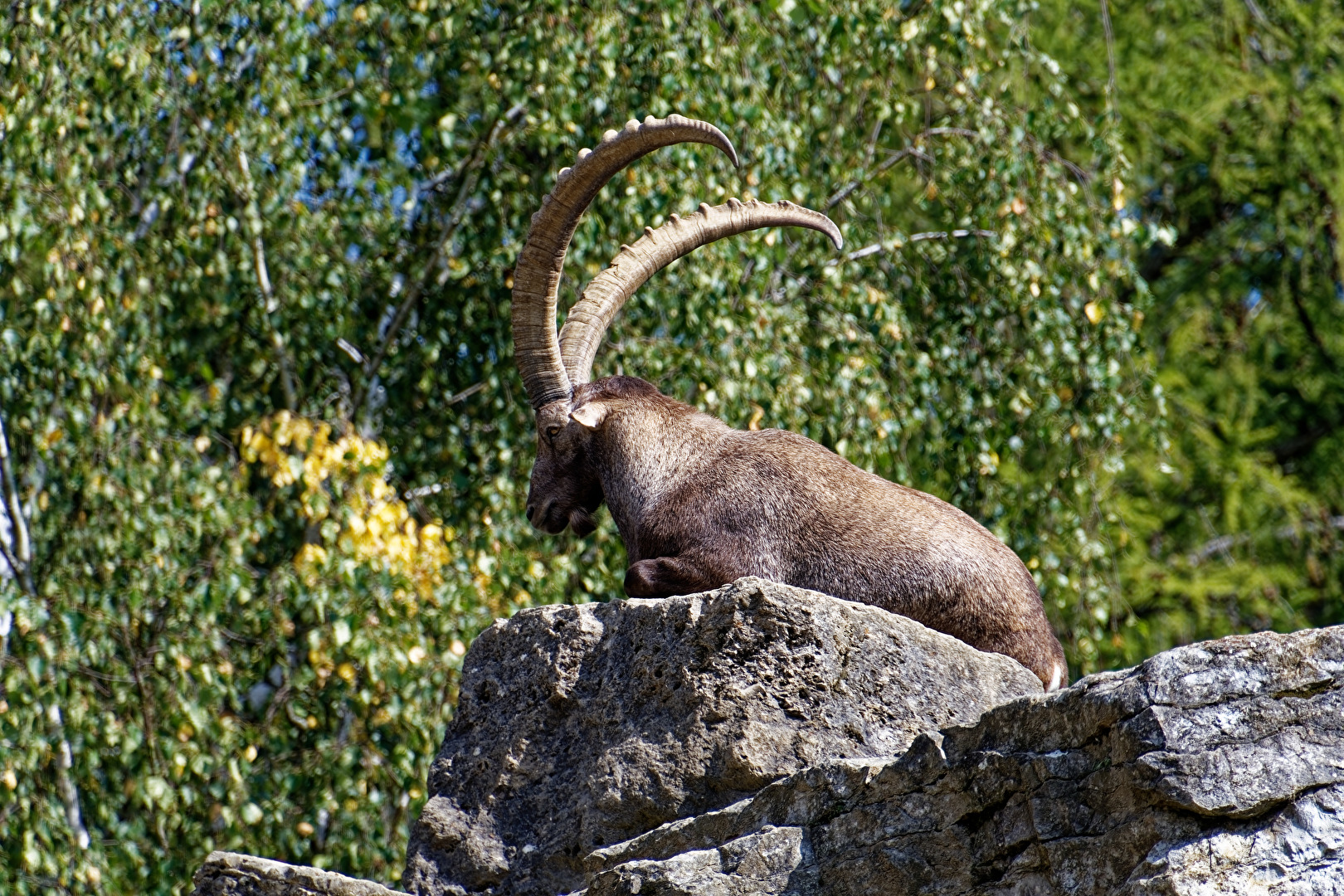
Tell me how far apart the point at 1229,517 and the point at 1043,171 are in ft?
19.4

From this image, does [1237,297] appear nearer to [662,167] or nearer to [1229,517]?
[1229,517]

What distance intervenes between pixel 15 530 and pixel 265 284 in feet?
6.18

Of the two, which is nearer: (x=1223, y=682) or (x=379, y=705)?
(x=1223, y=682)

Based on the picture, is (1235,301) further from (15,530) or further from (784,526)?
(784,526)

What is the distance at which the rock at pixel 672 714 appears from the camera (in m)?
4.61

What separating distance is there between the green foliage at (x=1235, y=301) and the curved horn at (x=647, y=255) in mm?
8373

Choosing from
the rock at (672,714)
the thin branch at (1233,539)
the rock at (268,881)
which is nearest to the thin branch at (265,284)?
the rock at (672,714)

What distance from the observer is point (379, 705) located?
344 inches

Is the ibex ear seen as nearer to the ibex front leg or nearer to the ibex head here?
the ibex head

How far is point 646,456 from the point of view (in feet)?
18.4

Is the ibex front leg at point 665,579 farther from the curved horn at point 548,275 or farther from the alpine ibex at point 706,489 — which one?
the curved horn at point 548,275

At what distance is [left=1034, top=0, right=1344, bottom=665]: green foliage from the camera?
1444 centimetres

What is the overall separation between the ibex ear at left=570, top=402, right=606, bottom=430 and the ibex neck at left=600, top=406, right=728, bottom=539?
42 mm

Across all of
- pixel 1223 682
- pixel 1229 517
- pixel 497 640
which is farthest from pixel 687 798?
pixel 1229 517
